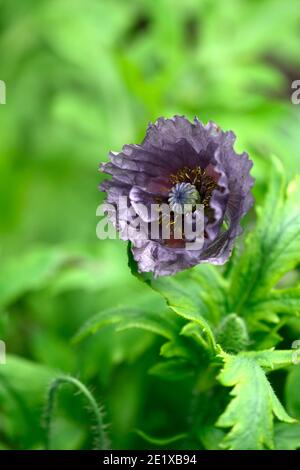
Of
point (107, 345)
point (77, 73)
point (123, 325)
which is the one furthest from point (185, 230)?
point (77, 73)

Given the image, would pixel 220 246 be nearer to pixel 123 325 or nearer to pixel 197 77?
pixel 123 325

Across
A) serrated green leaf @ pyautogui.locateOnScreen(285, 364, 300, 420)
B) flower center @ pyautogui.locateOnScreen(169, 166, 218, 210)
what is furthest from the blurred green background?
flower center @ pyautogui.locateOnScreen(169, 166, 218, 210)

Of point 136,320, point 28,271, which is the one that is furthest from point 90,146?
point 136,320

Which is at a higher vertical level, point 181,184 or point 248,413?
point 181,184

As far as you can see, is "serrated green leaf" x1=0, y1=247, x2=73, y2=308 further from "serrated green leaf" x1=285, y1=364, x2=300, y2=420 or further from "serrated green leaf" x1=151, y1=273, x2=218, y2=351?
"serrated green leaf" x1=285, y1=364, x2=300, y2=420

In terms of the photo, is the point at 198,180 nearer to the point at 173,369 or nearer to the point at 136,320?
the point at 136,320

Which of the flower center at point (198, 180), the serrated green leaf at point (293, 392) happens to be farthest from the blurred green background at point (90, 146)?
the flower center at point (198, 180)
